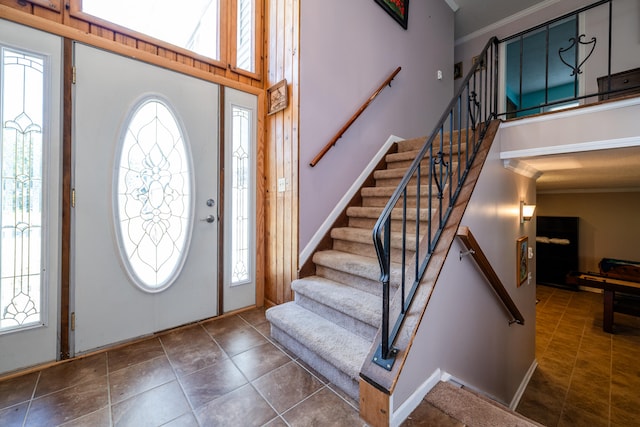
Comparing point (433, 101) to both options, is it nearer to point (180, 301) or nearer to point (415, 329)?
point (415, 329)

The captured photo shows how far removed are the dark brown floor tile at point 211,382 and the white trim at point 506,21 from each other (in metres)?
6.54

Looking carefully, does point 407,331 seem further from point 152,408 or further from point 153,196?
point 153,196

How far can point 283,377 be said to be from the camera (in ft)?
5.50

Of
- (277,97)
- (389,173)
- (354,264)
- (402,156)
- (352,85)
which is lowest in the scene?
(354,264)

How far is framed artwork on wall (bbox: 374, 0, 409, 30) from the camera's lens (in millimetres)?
3289

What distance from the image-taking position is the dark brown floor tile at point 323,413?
1.34 metres

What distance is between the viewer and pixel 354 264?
211 centimetres

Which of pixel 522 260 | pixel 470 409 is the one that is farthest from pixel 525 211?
pixel 470 409

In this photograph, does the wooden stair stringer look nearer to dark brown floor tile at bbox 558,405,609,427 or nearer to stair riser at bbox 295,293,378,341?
stair riser at bbox 295,293,378,341

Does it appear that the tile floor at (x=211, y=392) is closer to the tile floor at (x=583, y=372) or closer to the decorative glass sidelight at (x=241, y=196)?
the tile floor at (x=583, y=372)

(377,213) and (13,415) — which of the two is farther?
(377,213)

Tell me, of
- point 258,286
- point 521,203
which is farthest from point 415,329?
point 521,203

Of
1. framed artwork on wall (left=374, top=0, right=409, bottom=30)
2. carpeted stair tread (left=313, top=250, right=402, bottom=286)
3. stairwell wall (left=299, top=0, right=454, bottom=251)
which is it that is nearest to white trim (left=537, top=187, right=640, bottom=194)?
stairwell wall (left=299, top=0, right=454, bottom=251)

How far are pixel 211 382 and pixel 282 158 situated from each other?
1887 mm
